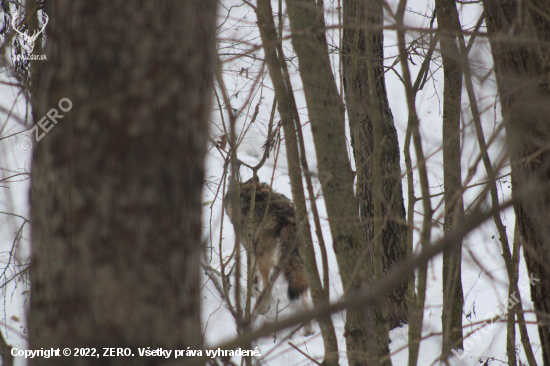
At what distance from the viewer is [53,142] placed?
87 cm

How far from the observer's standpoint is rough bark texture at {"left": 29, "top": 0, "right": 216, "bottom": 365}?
84 centimetres

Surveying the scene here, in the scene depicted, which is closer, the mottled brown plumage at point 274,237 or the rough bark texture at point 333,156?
the rough bark texture at point 333,156

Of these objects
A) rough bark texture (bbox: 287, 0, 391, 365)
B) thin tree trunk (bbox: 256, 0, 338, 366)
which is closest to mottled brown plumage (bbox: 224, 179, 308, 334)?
thin tree trunk (bbox: 256, 0, 338, 366)

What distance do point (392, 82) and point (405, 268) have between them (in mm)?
14709

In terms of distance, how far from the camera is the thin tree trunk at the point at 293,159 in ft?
7.17

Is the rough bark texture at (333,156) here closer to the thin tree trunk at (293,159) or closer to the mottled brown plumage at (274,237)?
the thin tree trunk at (293,159)

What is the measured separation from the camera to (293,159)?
2.36 m

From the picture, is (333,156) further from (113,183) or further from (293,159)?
(113,183)

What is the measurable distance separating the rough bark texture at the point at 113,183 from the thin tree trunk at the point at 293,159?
51.1 inches

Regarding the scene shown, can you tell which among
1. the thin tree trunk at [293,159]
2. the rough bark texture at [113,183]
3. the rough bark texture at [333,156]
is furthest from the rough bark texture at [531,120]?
the rough bark texture at [113,183]

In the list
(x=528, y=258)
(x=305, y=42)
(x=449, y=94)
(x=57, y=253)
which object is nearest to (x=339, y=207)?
(x=305, y=42)

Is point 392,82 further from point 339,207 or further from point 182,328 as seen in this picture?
point 182,328

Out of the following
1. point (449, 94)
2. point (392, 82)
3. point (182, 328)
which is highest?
point (392, 82)

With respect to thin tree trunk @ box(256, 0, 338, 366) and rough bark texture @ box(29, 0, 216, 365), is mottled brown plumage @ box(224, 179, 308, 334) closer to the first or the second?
thin tree trunk @ box(256, 0, 338, 366)
